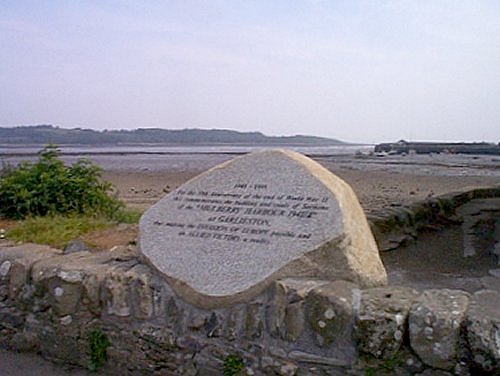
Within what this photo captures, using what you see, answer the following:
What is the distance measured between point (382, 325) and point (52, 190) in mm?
4538

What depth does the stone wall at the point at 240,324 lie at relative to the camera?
2910 millimetres

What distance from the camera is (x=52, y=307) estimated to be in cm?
394

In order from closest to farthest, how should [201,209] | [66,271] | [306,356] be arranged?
[306,356] → [66,271] → [201,209]

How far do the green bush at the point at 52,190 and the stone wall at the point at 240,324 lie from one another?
6.30 ft

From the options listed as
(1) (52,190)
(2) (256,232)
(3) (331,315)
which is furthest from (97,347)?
(1) (52,190)

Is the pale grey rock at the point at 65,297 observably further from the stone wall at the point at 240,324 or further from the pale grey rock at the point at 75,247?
the pale grey rock at the point at 75,247

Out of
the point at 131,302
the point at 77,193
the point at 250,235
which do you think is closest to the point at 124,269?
the point at 131,302

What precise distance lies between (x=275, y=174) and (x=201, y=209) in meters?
0.61

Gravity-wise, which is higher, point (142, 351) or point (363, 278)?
point (363, 278)

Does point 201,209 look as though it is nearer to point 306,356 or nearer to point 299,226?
point 299,226

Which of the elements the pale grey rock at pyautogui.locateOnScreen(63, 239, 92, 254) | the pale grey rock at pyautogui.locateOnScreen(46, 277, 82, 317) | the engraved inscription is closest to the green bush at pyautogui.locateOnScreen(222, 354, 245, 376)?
the engraved inscription

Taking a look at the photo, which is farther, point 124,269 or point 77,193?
point 77,193

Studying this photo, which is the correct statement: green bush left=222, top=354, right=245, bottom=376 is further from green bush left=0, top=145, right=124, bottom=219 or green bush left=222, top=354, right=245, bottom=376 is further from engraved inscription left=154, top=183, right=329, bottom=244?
green bush left=0, top=145, right=124, bottom=219

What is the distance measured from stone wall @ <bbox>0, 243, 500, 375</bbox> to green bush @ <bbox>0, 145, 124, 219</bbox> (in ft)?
6.30
